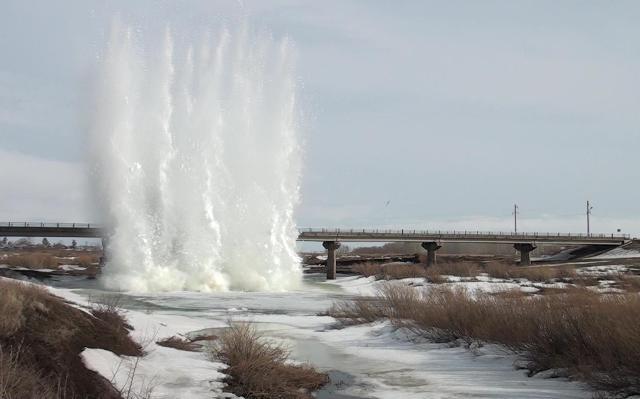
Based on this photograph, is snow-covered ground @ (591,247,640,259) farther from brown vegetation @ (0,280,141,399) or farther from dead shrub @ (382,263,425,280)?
brown vegetation @ (0,280,141,399)

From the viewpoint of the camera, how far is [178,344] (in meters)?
15.9

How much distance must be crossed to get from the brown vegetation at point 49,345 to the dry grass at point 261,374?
2.32m

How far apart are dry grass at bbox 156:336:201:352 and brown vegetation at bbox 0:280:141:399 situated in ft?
4.02

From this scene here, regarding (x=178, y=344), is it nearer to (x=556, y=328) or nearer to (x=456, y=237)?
(x=556, y=328)

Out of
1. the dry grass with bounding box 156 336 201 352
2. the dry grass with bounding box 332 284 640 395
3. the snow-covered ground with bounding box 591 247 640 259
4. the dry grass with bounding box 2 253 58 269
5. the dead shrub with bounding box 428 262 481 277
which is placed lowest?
the dry grass with bounding box 2 253 58 269

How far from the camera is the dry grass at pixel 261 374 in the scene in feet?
37.5

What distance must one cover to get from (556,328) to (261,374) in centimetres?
701

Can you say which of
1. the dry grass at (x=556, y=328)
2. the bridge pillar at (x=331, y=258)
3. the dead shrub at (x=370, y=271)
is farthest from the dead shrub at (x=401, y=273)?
the dry grass at (x=556, y=328)

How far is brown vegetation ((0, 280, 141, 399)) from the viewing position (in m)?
8.48

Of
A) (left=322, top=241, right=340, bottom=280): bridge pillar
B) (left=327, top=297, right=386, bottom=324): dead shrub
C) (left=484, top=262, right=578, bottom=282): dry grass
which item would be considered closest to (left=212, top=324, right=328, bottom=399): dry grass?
(left=327, top=297, right=386, bottom=324): dead shrub

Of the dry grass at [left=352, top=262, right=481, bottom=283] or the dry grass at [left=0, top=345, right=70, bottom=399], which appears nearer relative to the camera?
the dry grass at [left=0, top=345, right=70, bottom=399]

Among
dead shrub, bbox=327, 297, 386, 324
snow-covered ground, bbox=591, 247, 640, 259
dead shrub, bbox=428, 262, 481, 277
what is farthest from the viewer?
snow-covered ground, bbox=591, 247, 640, 259

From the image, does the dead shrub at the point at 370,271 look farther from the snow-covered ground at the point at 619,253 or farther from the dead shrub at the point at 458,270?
the snow-covered ground at the point at 619,253

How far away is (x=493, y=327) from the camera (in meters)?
16.4
